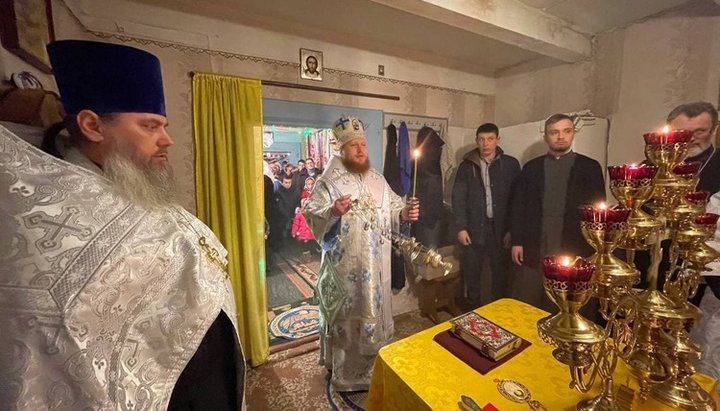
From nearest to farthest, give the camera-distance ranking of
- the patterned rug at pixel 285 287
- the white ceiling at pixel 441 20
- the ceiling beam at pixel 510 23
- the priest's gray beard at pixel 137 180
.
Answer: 1. the priest's gray beard at pixel 137 180
2. the ceiling beam at pixel 510 23
3. the white ceiling at pixel 441 20
4. the patterned rug at pixel 285 287

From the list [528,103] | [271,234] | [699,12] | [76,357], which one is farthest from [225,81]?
[699,12]

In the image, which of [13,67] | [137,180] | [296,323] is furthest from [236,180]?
[296,323]

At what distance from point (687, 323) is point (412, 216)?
1.17 meters

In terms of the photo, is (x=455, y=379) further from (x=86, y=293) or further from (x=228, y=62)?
(x=228, y=62)

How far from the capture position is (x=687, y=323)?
73 cm

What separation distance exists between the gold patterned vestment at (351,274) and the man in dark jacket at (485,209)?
3.05 ft

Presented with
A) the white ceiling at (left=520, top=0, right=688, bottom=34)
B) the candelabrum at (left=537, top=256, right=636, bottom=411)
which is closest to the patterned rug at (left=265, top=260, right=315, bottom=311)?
the candelabrum at (left=537, top=256, right=636, bottom=411)

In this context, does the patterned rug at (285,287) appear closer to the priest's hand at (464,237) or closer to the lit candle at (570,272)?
the priest's hand at (464,237)

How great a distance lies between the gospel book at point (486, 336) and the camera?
2.91 feet

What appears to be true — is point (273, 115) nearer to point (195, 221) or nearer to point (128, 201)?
point (195, 221)

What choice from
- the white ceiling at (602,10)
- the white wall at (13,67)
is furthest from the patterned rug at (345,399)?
the white ceiling at (602,10)

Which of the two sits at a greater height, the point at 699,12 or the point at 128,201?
the point at 699,12

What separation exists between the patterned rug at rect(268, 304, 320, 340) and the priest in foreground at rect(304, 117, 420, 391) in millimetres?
608

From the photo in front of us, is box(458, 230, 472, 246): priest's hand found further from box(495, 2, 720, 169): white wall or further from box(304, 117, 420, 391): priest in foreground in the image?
box(495, 2, 720, 169): white wall
